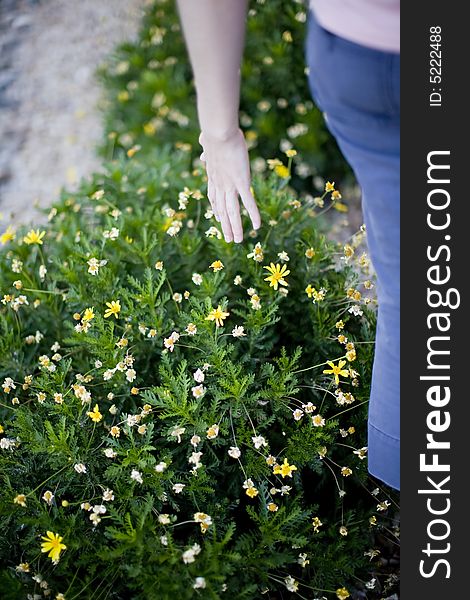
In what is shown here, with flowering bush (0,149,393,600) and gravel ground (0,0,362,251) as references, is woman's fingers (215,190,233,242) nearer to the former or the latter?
flowering bush (0,149,393,600)

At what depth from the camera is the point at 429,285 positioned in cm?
127

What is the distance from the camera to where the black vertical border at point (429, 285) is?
1.16 metres

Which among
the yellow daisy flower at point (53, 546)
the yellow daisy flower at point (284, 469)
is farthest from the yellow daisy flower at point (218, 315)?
the yellow daisy flower at point (53, 546)

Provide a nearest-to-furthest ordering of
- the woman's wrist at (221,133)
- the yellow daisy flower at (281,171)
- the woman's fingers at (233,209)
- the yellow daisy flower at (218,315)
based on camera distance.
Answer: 1. the woman's wrist at (221,133)
2. the woman's fingers at (233,209)
3. the yellow daisy flower at (218,315)
4. the yellow daisy flower at (281,171)

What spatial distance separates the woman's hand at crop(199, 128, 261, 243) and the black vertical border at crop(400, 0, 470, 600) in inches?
14.0

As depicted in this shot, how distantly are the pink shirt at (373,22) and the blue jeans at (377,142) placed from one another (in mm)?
12

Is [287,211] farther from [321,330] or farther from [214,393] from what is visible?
[214,393]


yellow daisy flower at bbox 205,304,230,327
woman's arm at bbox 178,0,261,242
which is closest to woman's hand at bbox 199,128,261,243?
woman's arm at bbox 178,0,261,242

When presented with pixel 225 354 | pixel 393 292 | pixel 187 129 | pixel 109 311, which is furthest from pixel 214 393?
pixel 187 129

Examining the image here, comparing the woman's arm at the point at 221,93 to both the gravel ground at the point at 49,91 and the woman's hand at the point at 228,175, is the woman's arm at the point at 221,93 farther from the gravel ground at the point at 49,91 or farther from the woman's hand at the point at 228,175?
the gravel ground at the point at 49,91

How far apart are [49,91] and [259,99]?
164 centimetres

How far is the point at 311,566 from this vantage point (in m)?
1.71

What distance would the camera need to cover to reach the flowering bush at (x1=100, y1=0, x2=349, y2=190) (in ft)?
10.1

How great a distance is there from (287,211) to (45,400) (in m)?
0.83
